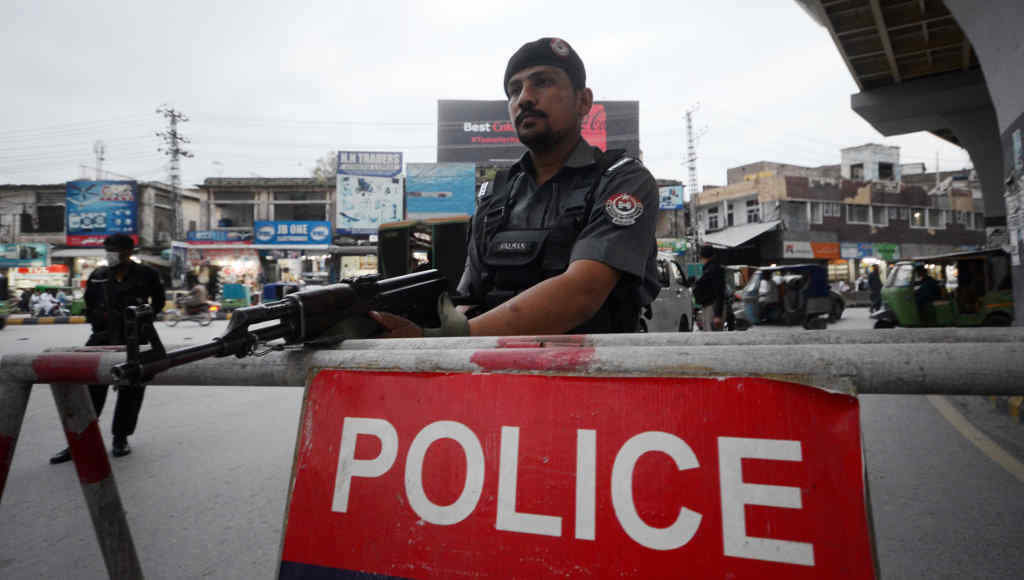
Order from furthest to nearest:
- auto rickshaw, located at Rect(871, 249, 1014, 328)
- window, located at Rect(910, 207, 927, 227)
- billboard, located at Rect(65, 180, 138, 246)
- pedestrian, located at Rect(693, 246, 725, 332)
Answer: window, located at Rect(910, 207, 927, 227)
billboard, located at Rect(65, 180, 138, 246)
auto rickshaw, located at Rect(871, 249, 1014, 328)
pedestrian, located at Rect(693, 246, 725, 332)

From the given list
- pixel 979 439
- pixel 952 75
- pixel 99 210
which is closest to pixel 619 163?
pixel 979 439

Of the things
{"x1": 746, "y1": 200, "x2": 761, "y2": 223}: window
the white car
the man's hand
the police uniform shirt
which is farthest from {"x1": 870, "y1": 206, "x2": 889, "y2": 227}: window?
the man's hand

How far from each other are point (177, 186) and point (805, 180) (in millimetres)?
29691

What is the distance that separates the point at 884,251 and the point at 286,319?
31422 millimetres

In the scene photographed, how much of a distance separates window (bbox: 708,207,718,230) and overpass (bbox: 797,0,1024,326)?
723 inches

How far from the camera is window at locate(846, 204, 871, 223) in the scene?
25.3 meters

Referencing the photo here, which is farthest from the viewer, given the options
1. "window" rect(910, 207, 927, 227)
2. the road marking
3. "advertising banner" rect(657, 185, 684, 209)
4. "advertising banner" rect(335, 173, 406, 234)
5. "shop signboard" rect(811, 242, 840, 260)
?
"window" rect(910, 207, 927, 227)

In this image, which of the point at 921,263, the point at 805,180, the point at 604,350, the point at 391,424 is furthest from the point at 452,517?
the point at 805,180

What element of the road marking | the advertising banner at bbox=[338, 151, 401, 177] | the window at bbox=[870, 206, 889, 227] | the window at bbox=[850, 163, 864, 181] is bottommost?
the road marking

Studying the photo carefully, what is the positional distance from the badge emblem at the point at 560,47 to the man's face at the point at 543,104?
0.05 m

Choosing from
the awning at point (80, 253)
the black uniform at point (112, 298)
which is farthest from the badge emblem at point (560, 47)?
the awning at point (80, 253)

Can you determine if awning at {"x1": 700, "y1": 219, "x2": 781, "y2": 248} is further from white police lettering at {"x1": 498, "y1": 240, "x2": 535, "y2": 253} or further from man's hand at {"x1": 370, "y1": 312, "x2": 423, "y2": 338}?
man's hand at {"x1": 370, "y1": 312, "x2": 423, "y2": 338}

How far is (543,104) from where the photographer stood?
1.51 meters

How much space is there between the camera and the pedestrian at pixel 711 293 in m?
6.89
